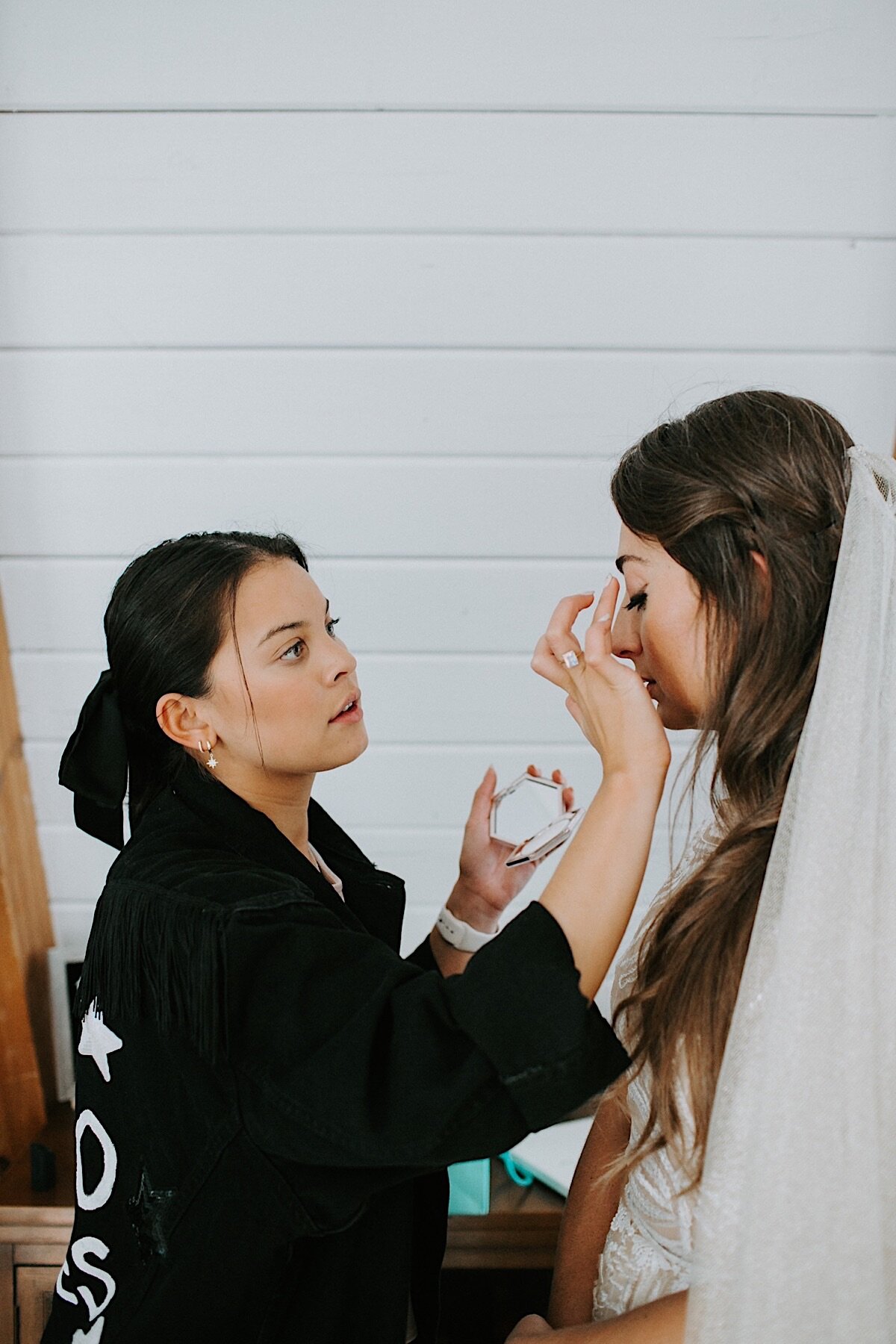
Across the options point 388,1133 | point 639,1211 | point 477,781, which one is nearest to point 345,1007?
point 388,1133

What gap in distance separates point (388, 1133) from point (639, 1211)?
344 millimetres

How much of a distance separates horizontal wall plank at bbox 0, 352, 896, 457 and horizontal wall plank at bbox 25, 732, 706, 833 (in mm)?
503

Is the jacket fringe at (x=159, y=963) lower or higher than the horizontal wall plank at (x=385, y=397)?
lower

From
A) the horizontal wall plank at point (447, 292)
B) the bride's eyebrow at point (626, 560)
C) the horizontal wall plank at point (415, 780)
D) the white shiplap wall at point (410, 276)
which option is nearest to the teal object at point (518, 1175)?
the horizontal wall plank at point (415, 780)

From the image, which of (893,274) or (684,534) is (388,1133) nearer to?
(684,534)

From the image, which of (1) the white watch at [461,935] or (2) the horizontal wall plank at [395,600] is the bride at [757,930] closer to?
(1) the white watch at [461,935]

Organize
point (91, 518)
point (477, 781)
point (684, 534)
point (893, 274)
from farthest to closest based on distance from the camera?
point (477, 781)
point (91, 518)
point (893, 274)
point (684, 534)

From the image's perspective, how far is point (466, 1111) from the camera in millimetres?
919

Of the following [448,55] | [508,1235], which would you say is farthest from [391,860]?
[448,55]

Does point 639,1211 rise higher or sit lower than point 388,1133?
lower

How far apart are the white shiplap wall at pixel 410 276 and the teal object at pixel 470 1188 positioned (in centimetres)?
79

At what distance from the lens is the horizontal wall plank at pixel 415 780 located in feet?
6.24

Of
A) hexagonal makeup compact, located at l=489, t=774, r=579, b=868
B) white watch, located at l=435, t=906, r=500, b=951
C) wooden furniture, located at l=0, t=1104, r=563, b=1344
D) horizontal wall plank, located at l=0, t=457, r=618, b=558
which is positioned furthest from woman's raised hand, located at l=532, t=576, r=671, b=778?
wooden furniture, located at l=0, t=1104, r=563, b=1344

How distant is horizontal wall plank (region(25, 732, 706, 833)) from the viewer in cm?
190
